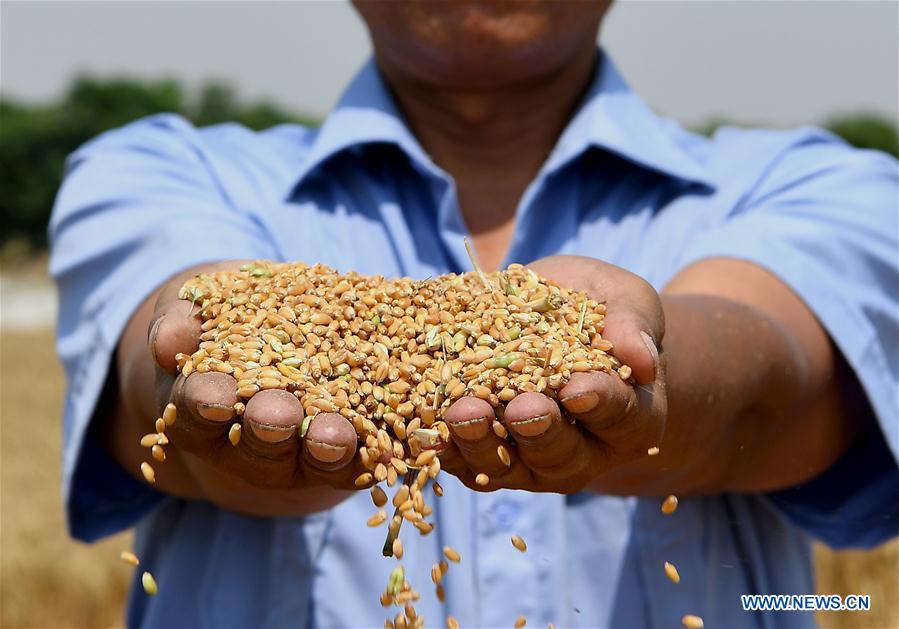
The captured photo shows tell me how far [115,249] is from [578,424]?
1.12 m

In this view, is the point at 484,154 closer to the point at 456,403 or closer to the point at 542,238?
the point at 542,238

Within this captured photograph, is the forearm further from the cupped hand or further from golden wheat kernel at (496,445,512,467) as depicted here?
the cupped hand

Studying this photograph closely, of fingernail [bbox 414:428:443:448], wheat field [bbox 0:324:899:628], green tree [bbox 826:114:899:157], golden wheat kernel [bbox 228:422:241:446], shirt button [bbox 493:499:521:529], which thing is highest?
golden wheat kernel [bbox 228:422:241:446]

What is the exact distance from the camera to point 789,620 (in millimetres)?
2113

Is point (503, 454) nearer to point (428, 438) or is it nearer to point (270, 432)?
point (428, 438)

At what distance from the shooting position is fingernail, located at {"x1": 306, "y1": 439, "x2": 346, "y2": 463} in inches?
55.0

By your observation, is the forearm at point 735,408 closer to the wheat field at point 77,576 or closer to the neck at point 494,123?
the neck at point 494,123

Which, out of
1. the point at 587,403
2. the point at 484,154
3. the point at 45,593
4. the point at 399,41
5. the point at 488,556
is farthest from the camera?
the point at 45,593

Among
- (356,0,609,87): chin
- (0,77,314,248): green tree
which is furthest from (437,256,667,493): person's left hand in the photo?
(0,77,314,248): green tree

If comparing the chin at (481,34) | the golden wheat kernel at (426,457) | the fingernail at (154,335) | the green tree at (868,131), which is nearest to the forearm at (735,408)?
the golden wheat kernel at (426,457)

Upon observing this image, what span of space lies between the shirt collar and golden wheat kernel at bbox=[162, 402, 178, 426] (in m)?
0.85

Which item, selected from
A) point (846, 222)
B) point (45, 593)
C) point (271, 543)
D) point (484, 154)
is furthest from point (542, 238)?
point (45, 593)

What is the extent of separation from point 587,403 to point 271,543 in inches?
36.4

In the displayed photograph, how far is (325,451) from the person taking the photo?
4.59ft
